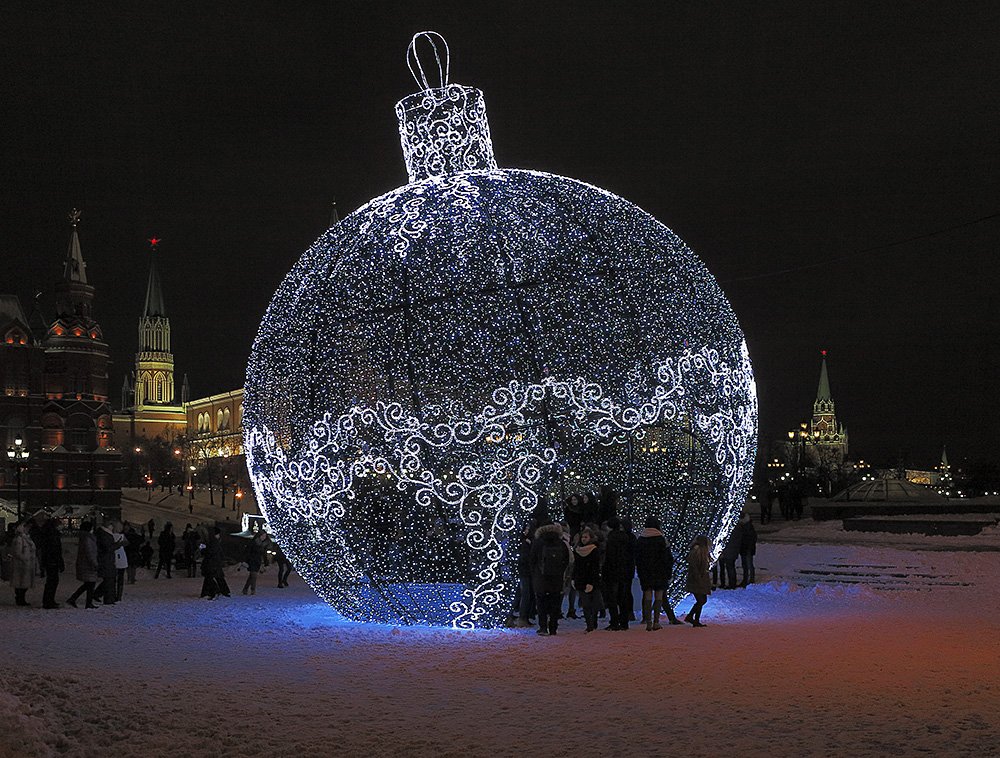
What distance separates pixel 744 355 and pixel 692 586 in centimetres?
294

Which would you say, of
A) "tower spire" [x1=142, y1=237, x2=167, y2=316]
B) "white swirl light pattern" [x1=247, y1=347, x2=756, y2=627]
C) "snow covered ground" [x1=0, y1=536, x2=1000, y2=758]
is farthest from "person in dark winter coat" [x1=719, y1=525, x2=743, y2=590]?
"tower spire" [x1=142, y1=237, x2=167, y2=316]

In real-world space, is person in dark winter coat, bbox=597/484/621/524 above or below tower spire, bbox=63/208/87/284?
below

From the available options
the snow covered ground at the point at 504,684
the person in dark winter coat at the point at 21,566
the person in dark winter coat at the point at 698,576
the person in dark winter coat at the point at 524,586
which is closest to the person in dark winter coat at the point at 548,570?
the person in dark winter coat at the point at 524,586

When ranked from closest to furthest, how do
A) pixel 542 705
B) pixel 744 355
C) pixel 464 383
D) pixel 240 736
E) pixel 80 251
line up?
1. pixel 240 736
2. pixel 542 705
3. pixel 464 383
4. pixel 744 355
5. pixel 80 251

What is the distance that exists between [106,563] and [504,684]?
875cm

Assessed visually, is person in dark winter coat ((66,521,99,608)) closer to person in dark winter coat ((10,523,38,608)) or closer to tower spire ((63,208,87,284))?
person in dark winter coat ((10,523,38,608))

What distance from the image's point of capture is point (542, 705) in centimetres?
827

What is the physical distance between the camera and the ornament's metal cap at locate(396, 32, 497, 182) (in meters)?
13.8

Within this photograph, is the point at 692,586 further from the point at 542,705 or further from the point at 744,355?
the point at 542,705

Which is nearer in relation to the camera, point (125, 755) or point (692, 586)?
point (125, 755)

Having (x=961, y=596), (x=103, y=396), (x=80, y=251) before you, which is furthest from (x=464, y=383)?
(x=80, y=251)

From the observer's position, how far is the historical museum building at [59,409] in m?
84.1

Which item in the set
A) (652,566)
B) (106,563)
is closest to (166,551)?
(106,563)

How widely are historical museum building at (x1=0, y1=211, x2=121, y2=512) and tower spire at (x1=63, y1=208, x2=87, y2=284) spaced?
67 cm
